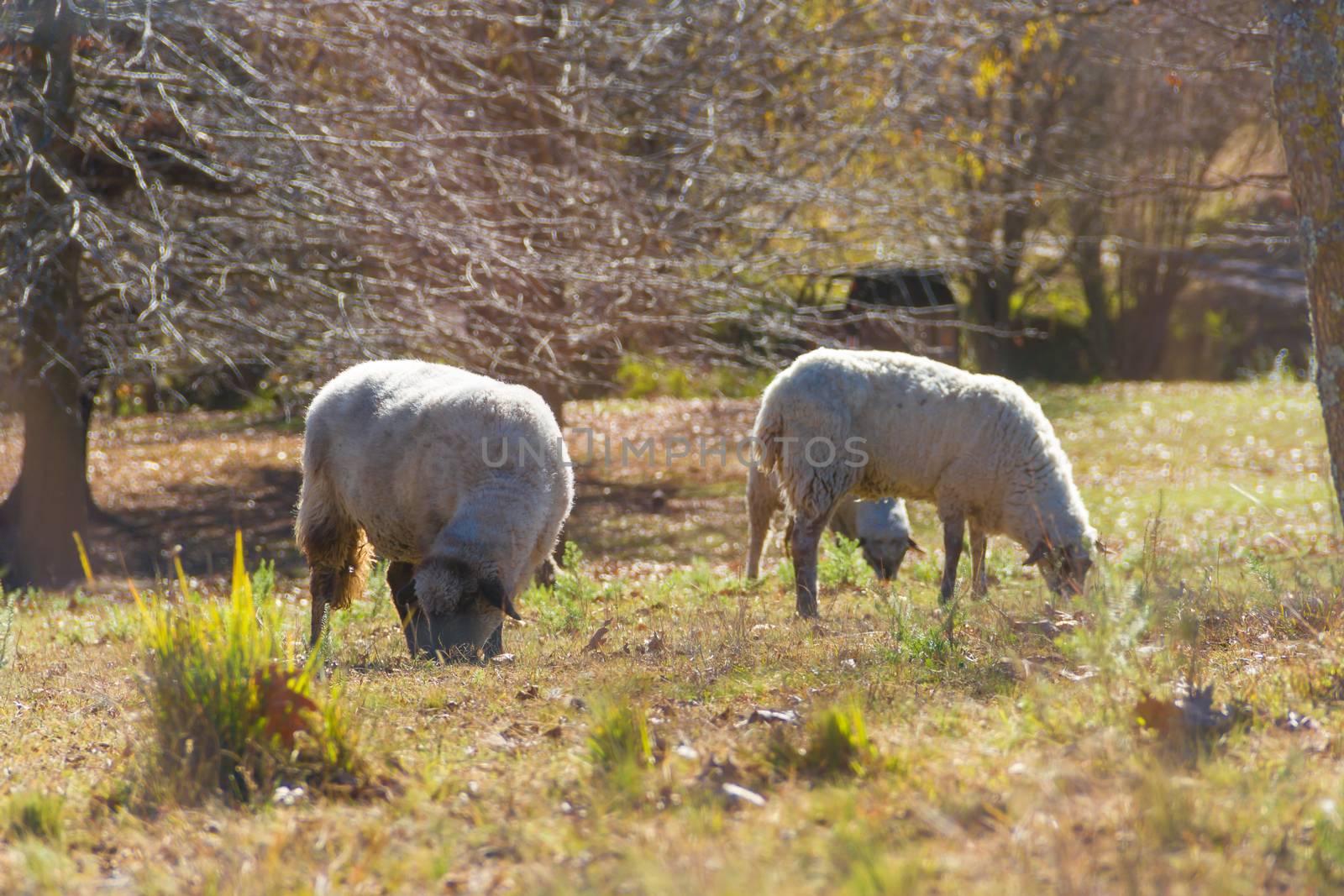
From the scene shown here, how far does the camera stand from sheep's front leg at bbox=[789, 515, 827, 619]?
7.69 meters

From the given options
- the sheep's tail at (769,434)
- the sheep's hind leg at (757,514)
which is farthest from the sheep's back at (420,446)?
the sheep's hind leg at (757,514)

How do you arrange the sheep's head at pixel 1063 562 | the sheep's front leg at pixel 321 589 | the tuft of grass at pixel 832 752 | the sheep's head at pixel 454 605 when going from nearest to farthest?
the tuft of grass at pixel 832 752 → the sheep's head at pixel 454 605 → the sheep's front leg at pixel 321 589 → the sheep's head at pixel 1063 562

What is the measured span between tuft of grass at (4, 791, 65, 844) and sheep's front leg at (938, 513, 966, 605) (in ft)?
18.5

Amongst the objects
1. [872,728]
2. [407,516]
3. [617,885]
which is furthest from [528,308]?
[617,885]

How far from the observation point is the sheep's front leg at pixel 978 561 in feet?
26.9

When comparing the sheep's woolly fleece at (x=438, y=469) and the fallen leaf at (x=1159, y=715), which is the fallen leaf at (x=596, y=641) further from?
the fallen leaf at (x=1159, y=715)

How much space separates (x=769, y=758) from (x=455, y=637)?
2379 millimetres

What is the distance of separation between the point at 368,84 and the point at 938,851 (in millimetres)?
10996

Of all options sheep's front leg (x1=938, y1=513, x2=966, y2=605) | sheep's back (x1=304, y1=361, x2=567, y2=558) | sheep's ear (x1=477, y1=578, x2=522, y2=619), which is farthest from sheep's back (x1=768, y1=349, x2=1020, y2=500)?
sheep's ear (x1=477, y1=578, x2=522, y2=619)

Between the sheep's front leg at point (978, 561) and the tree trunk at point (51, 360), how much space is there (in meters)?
6.83

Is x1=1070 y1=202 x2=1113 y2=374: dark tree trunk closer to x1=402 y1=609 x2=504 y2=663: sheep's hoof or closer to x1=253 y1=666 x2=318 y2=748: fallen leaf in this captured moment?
x1=402 y1=609 x2=504 y2=663: sheep's hoof

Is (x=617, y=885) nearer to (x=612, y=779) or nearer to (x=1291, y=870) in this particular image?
(x=612, y=779)

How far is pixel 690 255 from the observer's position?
41.1ft

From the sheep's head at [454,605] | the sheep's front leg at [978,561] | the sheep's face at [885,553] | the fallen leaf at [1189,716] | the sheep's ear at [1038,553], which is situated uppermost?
the fallen leaf at [1189,716]
